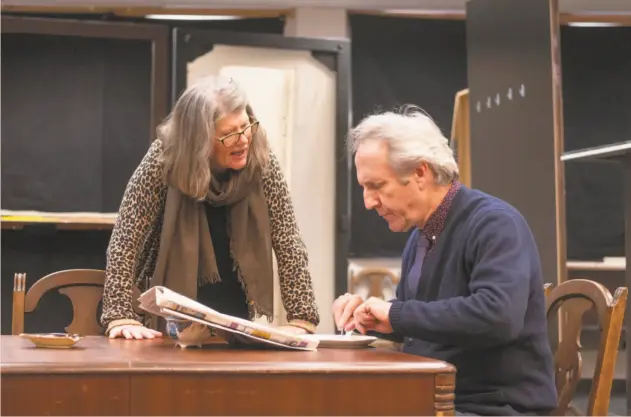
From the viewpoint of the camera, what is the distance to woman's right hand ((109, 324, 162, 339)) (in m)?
2.09

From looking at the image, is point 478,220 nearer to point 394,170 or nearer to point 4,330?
point 394,170

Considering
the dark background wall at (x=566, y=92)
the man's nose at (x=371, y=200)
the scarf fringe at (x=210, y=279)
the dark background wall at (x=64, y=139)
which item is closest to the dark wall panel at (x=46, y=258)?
the dark background wall at (x=64, y=139)

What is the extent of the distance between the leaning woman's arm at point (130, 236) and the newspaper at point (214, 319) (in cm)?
55

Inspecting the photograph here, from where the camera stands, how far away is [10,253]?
5.15 m

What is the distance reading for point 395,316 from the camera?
1.76 metres

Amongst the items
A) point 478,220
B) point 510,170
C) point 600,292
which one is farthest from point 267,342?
point 510,170

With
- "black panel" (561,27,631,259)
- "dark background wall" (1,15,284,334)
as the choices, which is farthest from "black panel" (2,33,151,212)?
"black panel" (561,27,631,259)

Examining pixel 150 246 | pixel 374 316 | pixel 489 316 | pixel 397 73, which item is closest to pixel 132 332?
pixel 150 246

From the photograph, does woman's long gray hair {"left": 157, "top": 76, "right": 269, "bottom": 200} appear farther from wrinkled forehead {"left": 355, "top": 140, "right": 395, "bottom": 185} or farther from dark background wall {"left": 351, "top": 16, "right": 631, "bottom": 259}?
dark background wall {"left": 351, "top": 16, "right": 631, "bottom": 259}

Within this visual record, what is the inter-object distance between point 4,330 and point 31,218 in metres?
0.75

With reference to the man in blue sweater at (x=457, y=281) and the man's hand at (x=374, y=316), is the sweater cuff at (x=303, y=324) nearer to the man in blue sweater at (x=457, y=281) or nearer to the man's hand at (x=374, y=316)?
the man in blue sweater at (x=457, y=281)

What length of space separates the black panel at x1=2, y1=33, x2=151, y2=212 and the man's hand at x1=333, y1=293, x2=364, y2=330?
370cm

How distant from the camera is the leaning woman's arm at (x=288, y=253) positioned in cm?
244

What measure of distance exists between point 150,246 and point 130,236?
0.18 metres
